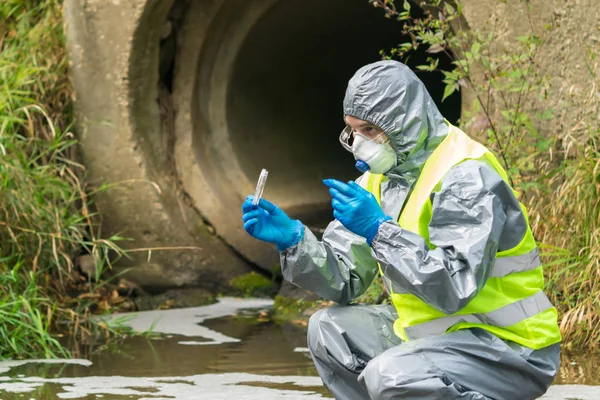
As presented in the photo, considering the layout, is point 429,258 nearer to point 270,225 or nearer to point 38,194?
point 270,225

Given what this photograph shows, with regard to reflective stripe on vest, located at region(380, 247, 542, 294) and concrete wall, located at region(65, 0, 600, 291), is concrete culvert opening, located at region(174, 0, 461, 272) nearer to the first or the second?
concrete wall, located at region(65, 0, 600, 291)

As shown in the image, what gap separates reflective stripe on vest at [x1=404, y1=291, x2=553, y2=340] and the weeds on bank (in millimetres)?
1602

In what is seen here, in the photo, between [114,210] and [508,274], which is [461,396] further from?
[114,210]

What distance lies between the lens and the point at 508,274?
2859 millimetres

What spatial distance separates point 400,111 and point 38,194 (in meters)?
2.93


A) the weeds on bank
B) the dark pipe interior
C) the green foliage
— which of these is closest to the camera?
the weeds on bank

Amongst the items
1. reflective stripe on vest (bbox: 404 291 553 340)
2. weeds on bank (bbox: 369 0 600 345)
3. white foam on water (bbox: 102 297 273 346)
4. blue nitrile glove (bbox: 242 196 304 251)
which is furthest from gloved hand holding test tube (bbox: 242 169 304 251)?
white foam on water (bbox: 102 297 273 346)

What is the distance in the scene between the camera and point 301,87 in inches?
337

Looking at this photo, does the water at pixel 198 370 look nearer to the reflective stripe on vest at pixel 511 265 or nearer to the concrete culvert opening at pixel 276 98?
the reflective stripe on vest at pixel 511 265

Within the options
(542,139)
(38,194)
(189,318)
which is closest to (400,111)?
(542,139)

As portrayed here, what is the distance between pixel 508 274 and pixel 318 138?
238 inches

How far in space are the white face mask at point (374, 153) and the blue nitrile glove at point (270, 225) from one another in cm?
29

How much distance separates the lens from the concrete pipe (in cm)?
629

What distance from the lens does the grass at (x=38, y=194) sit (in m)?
4.87
